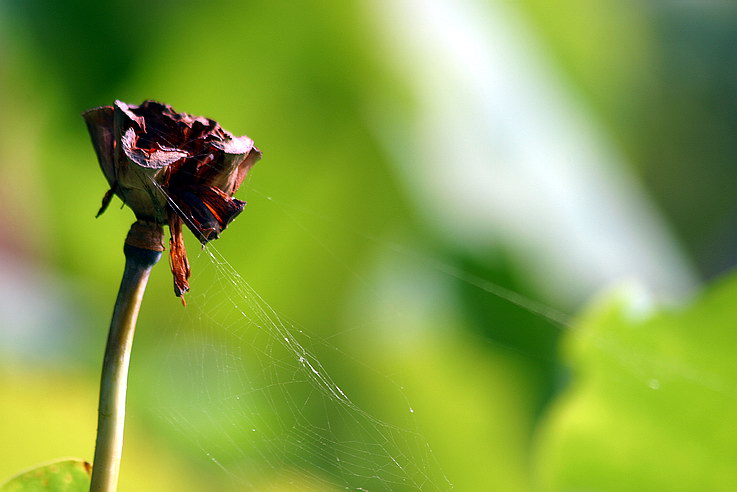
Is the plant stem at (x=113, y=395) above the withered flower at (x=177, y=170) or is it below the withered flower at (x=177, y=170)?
below

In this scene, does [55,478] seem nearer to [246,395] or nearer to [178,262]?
[178,262]

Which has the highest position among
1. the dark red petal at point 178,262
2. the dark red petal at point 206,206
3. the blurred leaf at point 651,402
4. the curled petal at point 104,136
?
the blurred leaf at point 651,402

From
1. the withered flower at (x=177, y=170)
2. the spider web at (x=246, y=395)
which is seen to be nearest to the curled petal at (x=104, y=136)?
the withered flower at (x=177, y=170)

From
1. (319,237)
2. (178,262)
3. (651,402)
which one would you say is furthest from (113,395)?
(319,237)

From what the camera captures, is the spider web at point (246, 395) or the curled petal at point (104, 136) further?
the spider web at point (246, 395)

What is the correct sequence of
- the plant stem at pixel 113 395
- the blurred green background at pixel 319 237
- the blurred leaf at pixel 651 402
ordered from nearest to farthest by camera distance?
the plant stem at pixel 113 395, the blurred leaf at pixel 651 402, the blurred green background at pixel 319 237

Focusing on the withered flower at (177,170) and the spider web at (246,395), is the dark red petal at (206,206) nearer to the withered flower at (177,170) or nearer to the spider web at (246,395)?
the withered flower at (177,170)

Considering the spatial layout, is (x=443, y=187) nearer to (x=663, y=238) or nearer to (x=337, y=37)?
(x=337, y=37)

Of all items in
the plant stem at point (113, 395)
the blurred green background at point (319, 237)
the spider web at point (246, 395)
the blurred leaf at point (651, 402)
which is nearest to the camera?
the plant stem at point (113, 395)
